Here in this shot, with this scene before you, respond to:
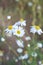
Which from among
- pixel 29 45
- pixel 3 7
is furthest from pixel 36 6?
pixel 29 45

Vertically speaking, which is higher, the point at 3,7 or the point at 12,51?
the point at 3,7

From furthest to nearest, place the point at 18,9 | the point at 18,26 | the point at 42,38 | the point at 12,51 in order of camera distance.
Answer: the point at 18,9 → the point at 42,38 → the point at 12,51 → the point at 18,26

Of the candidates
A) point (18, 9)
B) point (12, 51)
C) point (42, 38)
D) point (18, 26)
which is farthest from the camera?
point (18, 9)

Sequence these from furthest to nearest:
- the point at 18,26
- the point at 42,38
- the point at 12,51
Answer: the point at 42,38 < the point at 12,51 < the point at 18,26

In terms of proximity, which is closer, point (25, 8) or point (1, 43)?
point (1, 43)

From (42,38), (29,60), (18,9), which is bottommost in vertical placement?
(29,60)

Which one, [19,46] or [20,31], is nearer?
[20,31]

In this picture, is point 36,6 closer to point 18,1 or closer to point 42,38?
point 18,1

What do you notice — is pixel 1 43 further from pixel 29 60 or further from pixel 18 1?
pixel 18 1

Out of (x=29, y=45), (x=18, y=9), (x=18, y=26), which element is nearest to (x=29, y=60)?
(x=29, y=45)
